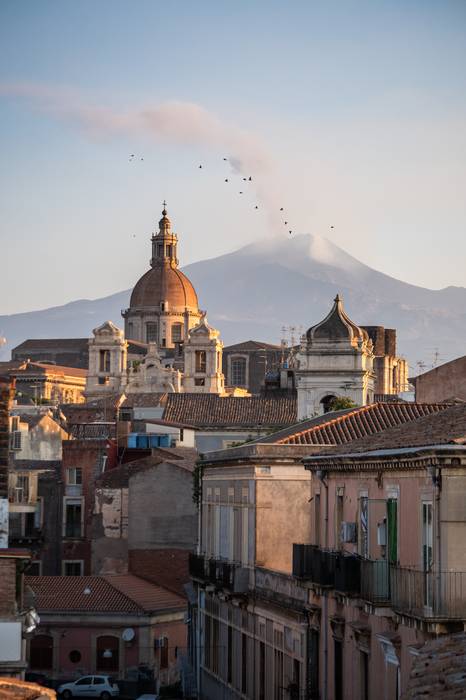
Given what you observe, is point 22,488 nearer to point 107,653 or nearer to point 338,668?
point 107,653

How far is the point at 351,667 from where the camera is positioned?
92.6 ft

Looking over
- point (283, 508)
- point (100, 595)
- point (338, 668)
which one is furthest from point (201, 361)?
point (338, 668)

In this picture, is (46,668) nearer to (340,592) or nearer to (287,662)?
(287,662)

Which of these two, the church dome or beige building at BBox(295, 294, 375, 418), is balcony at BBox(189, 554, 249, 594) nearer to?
beige building at BBox(295, 294, 375, 418)

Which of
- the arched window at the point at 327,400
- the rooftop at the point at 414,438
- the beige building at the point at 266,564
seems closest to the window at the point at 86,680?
the beige building at the point at 266,564

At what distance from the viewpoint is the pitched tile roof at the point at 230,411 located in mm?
85688

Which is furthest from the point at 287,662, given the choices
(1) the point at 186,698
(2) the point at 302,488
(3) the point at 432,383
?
(3) the point at 432,383

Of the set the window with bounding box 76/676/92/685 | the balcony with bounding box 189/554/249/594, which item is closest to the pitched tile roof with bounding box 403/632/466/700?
the balcony with bounding box 189/554/249/594

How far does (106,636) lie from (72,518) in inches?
550

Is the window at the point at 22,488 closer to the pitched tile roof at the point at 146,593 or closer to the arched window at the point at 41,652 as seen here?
the pitched tile roof at the point at 146,593

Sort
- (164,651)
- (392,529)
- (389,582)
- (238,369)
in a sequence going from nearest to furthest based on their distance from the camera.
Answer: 1. (389,582)
2. (392,529)
3. (164,651)
4. (238,369)

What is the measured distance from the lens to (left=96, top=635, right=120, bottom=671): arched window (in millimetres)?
53625

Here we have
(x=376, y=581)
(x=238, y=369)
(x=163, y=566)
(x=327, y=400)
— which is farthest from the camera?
(x=238, y=369)

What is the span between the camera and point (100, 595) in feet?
179
